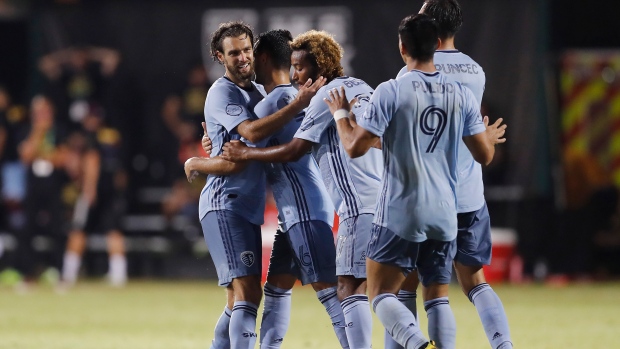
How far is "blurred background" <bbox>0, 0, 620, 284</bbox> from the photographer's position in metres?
17.0

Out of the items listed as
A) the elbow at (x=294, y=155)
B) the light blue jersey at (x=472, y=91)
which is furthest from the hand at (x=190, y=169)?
the light blue jersey at (x=472, y=91)

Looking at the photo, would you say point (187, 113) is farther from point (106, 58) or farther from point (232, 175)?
point (232, 175)

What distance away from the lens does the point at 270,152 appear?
749 centimetres

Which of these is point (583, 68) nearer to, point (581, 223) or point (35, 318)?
point (581, 223)

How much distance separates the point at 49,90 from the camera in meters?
18.9

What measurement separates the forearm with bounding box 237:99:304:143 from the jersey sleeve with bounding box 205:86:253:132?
12 centimetres

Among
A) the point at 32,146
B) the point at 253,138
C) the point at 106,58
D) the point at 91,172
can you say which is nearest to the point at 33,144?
the point at 32,146

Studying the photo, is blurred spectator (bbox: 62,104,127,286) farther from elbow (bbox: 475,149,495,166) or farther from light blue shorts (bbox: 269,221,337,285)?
elbow (bbox: 475,149,495,166)

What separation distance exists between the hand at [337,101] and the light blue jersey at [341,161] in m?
0.17

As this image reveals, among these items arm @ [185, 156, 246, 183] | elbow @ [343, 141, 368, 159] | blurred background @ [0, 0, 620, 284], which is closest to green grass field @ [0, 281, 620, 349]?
blurred background @ [0, 0, 620, 284]

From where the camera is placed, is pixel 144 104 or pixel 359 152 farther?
pixel 144 104

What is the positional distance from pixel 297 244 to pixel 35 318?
6.00m

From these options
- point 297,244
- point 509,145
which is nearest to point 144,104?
point 509,145

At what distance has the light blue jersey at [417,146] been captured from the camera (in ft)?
22.1
